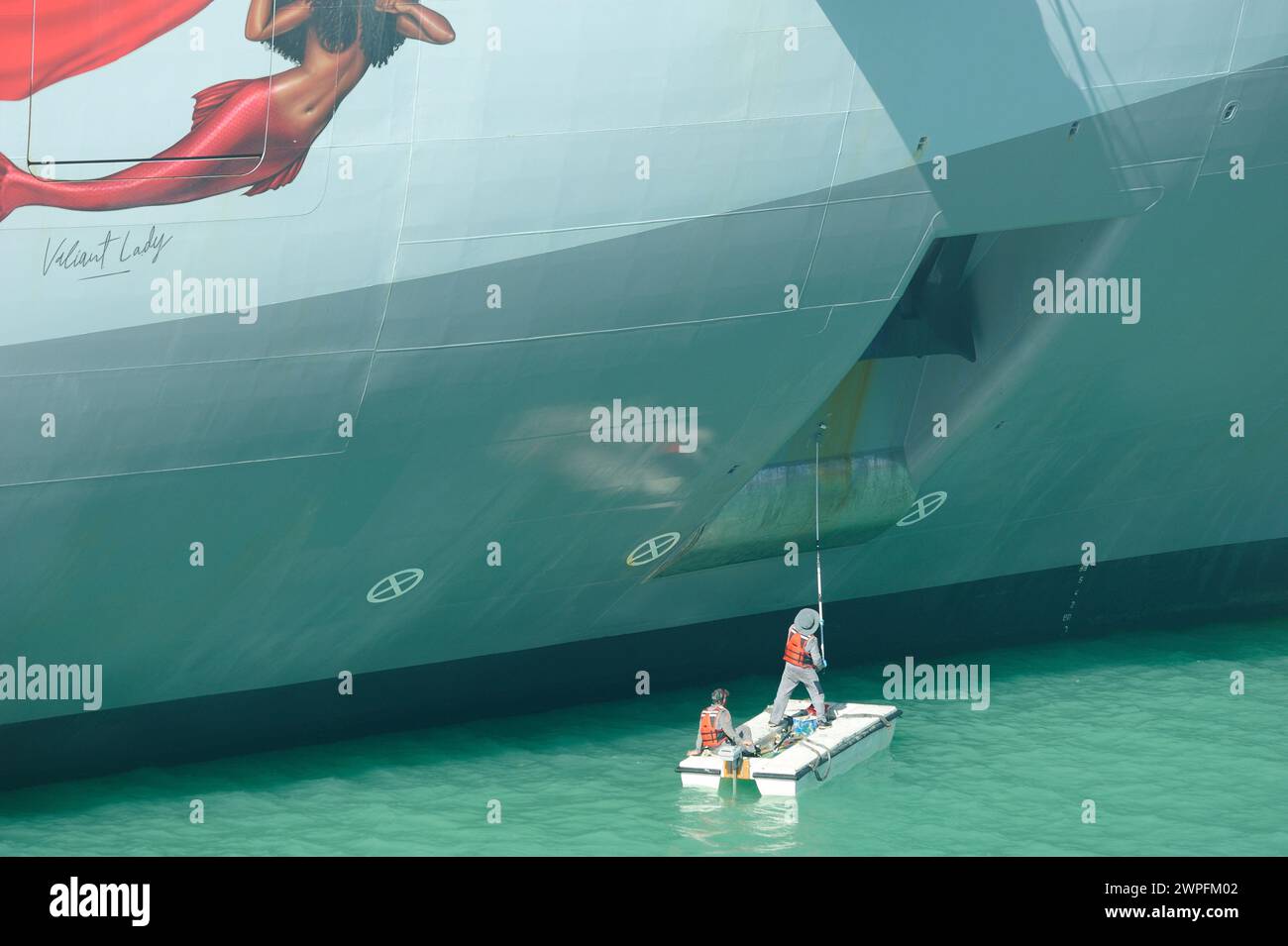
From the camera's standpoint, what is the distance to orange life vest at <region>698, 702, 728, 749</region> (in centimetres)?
1511

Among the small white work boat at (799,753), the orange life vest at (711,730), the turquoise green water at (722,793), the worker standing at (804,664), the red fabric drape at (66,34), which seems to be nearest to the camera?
the red fabric drape at (66,34)

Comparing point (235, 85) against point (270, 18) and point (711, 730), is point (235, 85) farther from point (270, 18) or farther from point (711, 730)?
point (711, 730)

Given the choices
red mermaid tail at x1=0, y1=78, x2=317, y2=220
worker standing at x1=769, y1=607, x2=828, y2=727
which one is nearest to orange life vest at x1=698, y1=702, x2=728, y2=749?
worker standing at x1=769, y1=607, x2=828, y2=727

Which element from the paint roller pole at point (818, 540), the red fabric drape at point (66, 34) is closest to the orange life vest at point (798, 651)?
the paint roller pole at point (818, 540)

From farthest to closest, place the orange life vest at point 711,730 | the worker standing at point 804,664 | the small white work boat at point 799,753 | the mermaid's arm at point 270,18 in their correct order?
the worker standing at point 804,664, the orange life vest at point 711,730, the small white work boat at point 799,753, the mermaid's arm at point 270,18

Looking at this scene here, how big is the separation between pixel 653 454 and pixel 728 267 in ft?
6.43

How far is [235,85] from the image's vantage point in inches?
523

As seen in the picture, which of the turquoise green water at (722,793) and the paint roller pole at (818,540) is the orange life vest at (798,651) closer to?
the paint roller pole at (818,540)

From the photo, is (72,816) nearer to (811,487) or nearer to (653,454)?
(653,454)

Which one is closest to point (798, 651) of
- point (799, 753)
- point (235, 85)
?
point (799, 753)

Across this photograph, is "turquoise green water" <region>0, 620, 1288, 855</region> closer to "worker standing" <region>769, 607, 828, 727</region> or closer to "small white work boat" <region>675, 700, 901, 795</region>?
"small white work boat" <region>675, 700, 901, 795</region>

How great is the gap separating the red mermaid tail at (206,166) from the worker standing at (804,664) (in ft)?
21.3

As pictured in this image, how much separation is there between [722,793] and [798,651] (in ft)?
5.61

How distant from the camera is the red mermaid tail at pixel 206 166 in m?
13.0
